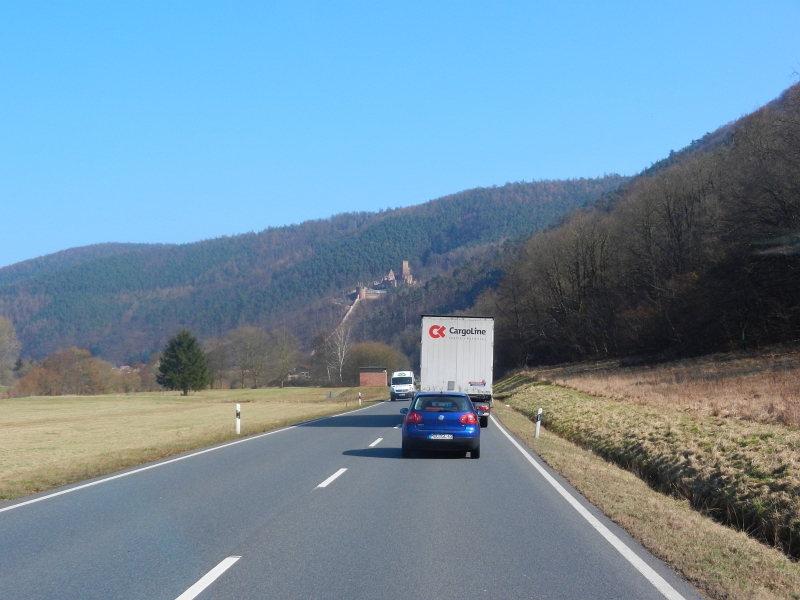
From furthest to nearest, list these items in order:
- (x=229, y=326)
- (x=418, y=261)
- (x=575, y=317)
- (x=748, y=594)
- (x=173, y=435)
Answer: (x=418, y=261), (x=229, y=326), (x=575, y=317), (x=173, y=435), (x=748, y=594)

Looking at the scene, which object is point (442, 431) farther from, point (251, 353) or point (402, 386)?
point (251, 353)

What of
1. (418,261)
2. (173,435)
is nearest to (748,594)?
(173,435)

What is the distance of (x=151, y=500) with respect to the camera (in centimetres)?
1009

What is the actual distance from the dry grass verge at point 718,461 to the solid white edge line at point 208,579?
6143 millimetres

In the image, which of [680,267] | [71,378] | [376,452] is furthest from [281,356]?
[376,452]

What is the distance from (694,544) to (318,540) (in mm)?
3821

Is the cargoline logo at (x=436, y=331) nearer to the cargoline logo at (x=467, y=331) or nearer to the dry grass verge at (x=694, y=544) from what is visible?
the cargoline logo at (x=467, y=331)

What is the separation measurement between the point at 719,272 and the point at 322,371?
251ft

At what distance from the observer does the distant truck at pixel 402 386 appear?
2217 inches

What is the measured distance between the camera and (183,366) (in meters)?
80.8

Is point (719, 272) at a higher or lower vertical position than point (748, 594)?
higher

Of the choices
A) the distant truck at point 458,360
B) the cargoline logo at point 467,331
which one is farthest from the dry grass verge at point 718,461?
the cargoline logo at point 467,331

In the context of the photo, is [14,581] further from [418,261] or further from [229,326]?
[418,261]

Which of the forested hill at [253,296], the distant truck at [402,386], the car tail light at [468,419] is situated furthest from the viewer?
the forested hill at [253,296]
